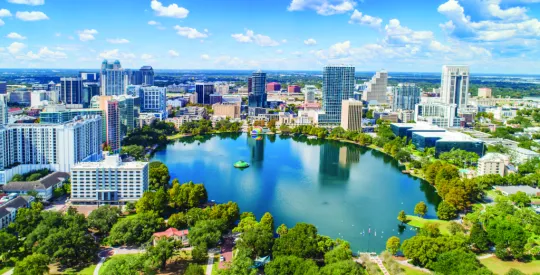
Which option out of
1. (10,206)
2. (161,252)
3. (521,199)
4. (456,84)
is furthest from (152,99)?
(521,199)

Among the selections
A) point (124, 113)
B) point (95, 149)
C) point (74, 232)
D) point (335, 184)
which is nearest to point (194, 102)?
point (124, 113)

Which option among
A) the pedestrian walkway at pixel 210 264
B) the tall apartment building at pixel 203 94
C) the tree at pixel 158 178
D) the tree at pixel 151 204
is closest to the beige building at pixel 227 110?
the tall apartment building at pixel 203 94

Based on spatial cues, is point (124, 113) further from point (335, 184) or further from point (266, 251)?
point (266, 251)

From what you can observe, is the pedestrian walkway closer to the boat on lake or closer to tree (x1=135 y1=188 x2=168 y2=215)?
tree (x1=135 y1=188 x2=168 y2=215)

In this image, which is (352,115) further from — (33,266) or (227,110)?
(33,266)

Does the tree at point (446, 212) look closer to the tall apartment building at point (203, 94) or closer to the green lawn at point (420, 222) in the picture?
the green lawn at point (420, 222)

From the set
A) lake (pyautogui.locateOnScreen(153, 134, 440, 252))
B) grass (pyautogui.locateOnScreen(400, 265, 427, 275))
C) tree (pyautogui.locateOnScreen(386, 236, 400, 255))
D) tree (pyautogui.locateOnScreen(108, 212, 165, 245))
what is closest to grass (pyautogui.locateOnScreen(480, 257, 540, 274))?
grass (pyautogui.locateOnScreen(400, 265, 427, 275))
